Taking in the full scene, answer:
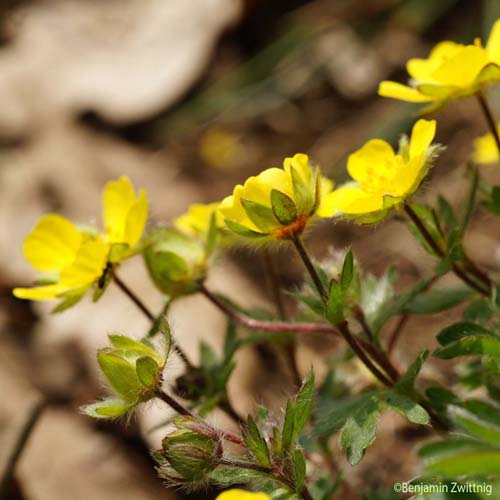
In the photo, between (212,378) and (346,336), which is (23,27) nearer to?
(212,378)

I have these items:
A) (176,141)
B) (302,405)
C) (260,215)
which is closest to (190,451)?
(302,405)

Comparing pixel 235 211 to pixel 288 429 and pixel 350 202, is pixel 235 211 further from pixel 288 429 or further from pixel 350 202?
pixel 288 429

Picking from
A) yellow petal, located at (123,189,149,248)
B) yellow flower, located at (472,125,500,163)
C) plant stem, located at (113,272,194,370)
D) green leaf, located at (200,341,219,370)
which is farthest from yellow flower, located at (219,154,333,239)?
yellow flower, located at (472,125,500,163)

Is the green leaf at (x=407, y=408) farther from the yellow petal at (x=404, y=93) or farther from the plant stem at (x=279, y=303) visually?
the yellow petal at (x=404, y=93)

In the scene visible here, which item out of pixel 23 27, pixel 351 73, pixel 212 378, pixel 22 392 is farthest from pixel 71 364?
pixel 23 27

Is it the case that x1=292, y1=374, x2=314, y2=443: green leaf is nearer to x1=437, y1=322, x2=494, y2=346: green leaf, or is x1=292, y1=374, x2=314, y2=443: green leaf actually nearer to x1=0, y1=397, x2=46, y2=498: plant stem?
x1=437, y1=322, x2=494, y2=346: green leaf

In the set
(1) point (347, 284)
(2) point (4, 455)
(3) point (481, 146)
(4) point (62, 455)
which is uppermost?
(1) point (347, 284)

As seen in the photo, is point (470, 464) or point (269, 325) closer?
point (470, 464)
